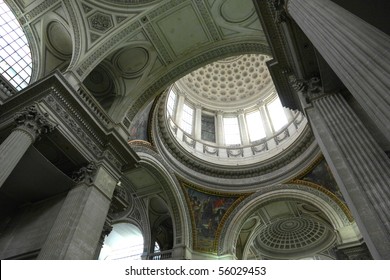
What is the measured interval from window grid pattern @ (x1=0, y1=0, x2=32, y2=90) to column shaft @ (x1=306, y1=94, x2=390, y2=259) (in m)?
8.15

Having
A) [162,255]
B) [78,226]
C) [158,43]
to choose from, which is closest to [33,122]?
[78,226]

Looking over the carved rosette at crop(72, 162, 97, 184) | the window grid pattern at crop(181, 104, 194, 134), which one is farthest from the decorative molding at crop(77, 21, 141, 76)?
the window grid pattern at crop(181, 104, 194, 134)

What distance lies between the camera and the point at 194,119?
1744cm

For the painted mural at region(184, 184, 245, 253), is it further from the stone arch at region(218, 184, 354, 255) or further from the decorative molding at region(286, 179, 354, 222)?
the decorative molding at region(286, 179, 354, 222)

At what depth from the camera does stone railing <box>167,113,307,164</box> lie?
14961 mm

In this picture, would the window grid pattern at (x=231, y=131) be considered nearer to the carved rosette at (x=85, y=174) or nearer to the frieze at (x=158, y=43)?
the frieze at (x=158, y=43)

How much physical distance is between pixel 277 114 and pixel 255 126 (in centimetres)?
153

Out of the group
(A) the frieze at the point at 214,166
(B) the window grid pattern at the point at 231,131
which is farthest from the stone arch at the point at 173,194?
(B) the window grid pattern at the point at 231,131

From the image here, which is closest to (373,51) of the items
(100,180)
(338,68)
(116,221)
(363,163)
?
(338,68)

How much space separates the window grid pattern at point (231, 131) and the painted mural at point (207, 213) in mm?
4203

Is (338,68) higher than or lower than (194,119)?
lower

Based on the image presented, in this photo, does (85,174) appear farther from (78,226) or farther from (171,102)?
(171,102)

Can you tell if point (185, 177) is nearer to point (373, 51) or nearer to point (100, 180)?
point (100, 180)

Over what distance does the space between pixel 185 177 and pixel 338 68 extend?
11.4m
